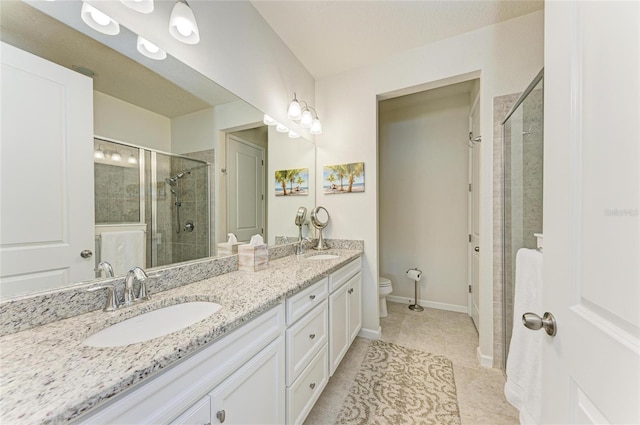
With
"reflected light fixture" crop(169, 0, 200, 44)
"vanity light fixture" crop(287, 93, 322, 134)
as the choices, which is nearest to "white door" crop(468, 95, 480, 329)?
"vanity light fixture" crop(287, 93, 322, 134)

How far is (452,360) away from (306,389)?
136 cm

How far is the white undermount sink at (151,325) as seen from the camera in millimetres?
765

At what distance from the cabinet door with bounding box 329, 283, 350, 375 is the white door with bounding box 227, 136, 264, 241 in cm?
78

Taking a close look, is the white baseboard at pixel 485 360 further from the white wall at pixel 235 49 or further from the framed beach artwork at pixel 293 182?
the white wall at pixel 235 49

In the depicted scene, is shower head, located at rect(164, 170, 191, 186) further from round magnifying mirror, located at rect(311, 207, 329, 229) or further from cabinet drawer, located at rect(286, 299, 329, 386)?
round magnifying mirror, located at rect(311, 207, 329, 229)

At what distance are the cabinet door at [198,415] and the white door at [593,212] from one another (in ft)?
3.00

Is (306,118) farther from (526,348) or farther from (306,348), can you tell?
(526,348)

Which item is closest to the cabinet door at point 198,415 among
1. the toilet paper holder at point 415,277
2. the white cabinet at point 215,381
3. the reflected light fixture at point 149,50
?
the white cabinet at point 215,381

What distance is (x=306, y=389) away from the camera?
1284 mm

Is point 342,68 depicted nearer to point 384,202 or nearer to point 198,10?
point 198,10

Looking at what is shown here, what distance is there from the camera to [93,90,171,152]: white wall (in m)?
0.93

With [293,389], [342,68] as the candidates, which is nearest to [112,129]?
[293,389]

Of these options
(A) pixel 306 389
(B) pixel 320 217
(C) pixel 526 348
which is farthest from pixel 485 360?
(B) pixel 320 217

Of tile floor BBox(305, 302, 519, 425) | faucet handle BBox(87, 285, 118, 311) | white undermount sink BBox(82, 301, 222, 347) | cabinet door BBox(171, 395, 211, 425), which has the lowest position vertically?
tile floor BBox(305, 302, 519, 425)
